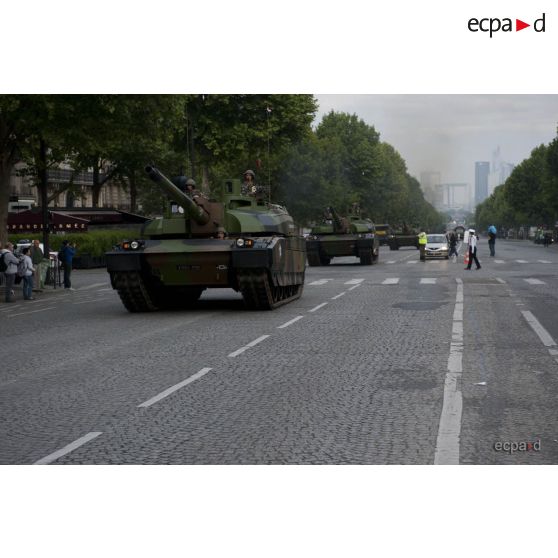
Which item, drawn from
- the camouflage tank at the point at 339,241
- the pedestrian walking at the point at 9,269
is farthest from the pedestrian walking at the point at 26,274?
the camouflage tank at the point at 339,241

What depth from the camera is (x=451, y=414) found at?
8.70 metres

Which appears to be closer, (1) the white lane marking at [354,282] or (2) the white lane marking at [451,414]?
(2) the white lane marking at [451,414]

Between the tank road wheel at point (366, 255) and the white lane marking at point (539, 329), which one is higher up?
the white lane marking at point (539, 329)

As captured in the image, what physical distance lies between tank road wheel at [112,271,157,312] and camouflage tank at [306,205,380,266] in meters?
23.7

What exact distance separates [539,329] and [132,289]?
7962 millimetres

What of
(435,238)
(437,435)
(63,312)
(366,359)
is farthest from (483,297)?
(435,238)

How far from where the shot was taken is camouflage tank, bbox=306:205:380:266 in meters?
44.2

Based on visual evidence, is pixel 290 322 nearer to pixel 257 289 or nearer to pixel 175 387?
pixel 257 289

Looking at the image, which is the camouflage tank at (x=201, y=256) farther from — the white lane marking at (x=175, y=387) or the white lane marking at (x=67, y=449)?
the white lane marking at (x=67, y=449)

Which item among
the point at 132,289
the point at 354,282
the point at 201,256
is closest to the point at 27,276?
the point at 132,289

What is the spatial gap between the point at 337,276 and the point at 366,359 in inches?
880

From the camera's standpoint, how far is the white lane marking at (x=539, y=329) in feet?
46.3

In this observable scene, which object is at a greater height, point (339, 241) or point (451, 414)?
point (451, 414)

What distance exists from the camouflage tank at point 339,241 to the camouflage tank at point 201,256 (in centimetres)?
2241
